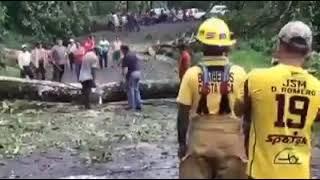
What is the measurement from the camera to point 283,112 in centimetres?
511

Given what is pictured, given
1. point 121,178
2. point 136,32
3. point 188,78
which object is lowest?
point 136,32

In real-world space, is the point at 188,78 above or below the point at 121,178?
above

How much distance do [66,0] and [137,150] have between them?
3334 centimetres

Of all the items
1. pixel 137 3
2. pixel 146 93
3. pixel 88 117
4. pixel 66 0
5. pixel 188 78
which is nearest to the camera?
pixel 188 78

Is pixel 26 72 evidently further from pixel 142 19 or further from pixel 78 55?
pixel 142 19

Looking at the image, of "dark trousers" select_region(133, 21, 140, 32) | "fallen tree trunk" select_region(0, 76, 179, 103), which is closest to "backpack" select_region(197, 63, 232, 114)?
"fallen tree trunk" select_region(0, 76, 179, 103)

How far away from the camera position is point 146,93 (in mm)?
19969

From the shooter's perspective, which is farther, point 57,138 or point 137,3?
point 137,3

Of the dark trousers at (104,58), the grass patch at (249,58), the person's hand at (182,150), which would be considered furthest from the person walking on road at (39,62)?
the person's hand at (182,150)

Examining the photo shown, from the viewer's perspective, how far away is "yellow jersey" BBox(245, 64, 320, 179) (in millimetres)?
5078

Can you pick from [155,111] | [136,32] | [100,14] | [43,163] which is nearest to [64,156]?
[43,163]

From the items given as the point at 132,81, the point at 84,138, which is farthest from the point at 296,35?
the point at 132,81

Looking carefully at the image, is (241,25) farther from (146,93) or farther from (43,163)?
(43,163)

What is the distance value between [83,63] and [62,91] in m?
1.13
